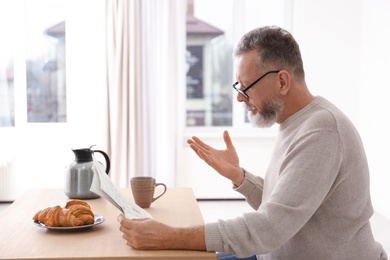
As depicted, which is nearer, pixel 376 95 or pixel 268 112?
pixel 268 112

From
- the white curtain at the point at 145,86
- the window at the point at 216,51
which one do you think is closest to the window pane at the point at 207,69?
the window at the point at 216,51

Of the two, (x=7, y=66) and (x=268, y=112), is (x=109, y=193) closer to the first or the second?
(x=268, y=112)

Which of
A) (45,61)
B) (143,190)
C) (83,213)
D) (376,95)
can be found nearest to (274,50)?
(143,190)

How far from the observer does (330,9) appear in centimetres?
529

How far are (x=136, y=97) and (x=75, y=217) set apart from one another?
3489 mm

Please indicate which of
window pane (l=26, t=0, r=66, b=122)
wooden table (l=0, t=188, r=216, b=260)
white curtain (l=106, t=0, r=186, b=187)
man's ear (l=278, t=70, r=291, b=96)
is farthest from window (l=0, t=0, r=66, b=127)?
man's ear (l=278, t=70, r=291, b=96)

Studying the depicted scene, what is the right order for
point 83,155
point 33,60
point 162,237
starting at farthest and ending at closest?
point 33,60 → point 83,155 → point 162,237

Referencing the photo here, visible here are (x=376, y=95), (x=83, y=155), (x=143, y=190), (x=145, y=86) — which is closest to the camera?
(x=143, y=190)

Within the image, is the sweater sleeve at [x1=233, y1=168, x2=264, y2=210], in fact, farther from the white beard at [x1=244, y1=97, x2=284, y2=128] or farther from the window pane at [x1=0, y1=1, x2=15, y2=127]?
the window pane at [x1=0, y1=1, x2=15, y2=127]

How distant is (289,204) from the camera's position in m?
1.52

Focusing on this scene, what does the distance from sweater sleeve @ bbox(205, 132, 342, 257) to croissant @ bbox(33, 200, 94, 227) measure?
42 centimetres

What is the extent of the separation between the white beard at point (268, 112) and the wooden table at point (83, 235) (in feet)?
1.27

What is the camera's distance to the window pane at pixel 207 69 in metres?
5.42

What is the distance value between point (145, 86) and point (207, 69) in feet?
2.33
